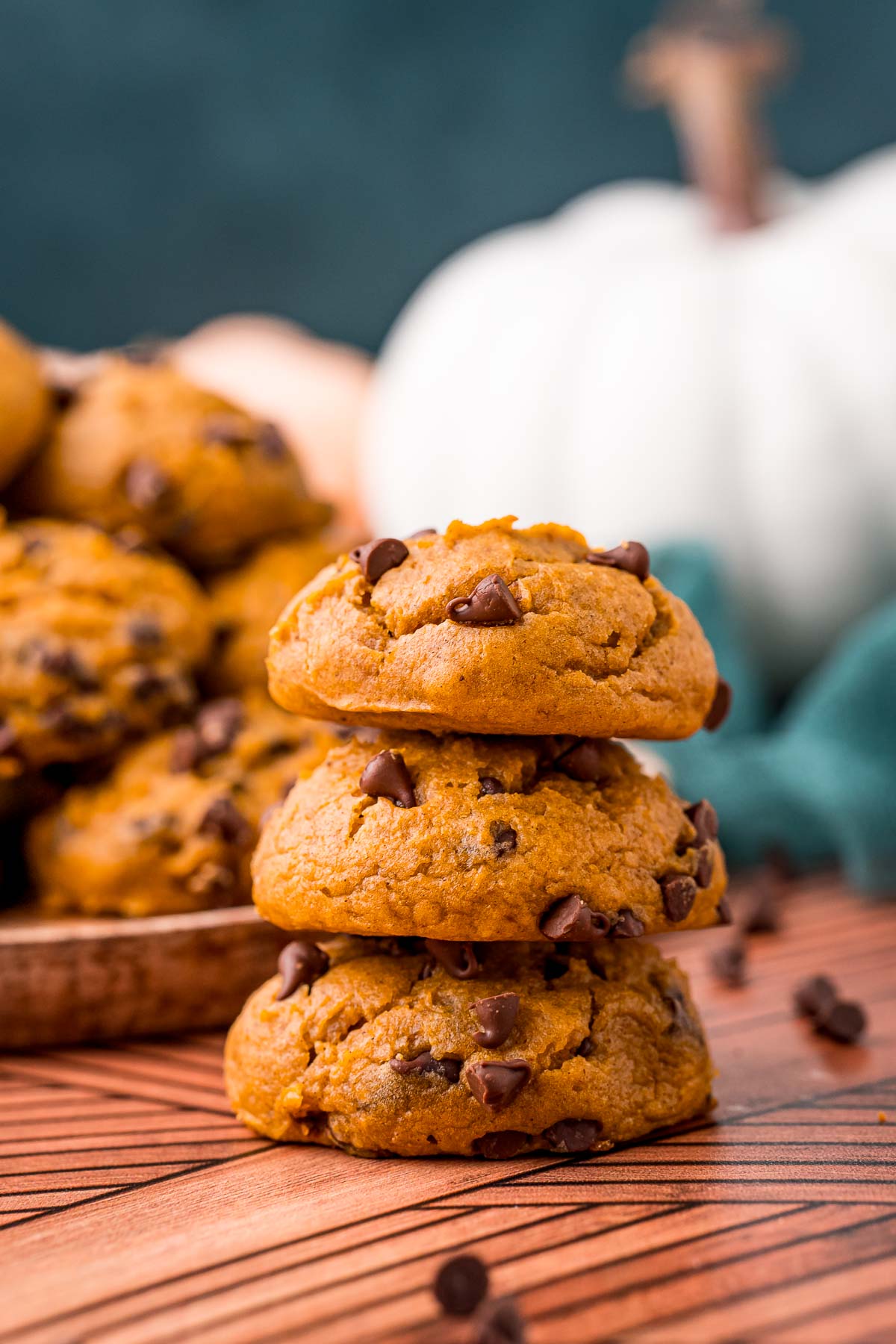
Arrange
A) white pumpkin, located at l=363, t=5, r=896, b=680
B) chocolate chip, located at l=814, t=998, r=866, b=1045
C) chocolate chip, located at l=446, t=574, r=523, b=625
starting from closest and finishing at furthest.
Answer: chocolate chip, located at l=446, t=574, r=523, b=625
chocolate chip, located at l=814, t=998, r=866, b=1045
white pumpkin, located at l=363, t=5, r=896, b=680

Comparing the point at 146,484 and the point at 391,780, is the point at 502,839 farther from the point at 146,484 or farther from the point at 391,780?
the point at 146,484

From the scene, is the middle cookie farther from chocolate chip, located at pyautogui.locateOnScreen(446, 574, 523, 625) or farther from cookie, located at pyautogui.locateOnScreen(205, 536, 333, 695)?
cookie, located at pyautogui.locateOnScreen(205, 536, 333, 695)

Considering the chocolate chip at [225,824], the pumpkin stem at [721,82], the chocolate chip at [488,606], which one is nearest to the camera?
the chocolate chip at [488,606]

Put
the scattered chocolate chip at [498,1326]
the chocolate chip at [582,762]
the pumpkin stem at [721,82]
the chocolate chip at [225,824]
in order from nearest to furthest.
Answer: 1. the scattered chocolate chip at [498,1326]
2. the chocolate chip at [582,762]
3. the chocolate chip at [225,824]
4. the pumpkin stem at [721,82]

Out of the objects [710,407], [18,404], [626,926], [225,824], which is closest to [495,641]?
[626,926]

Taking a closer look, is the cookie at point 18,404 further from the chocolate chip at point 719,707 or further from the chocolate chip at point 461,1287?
the chocolate chip at point 461,1287

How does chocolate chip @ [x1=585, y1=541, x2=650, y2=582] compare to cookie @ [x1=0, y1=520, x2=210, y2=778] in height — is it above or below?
below

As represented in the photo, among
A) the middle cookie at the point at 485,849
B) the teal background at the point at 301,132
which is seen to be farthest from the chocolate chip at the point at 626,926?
the teal background at the point at 301,132

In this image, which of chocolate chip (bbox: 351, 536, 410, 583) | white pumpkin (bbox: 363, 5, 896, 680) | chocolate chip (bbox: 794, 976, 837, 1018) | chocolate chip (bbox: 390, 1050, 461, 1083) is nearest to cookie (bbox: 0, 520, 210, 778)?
chocolate chip (bbox: 351, 536, 410, 583)
